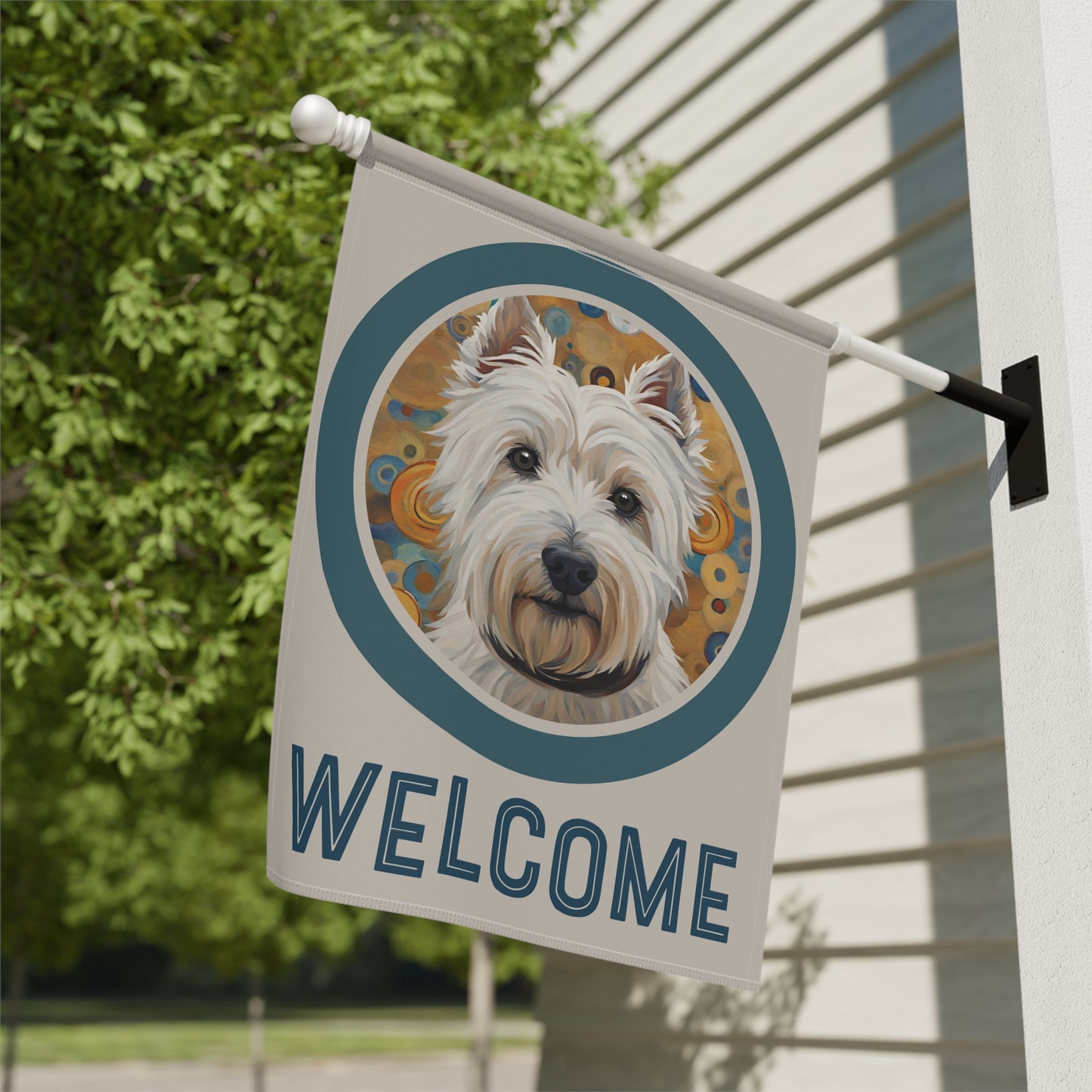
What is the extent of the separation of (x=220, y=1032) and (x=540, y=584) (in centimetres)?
3068

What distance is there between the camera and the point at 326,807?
7.55 ft

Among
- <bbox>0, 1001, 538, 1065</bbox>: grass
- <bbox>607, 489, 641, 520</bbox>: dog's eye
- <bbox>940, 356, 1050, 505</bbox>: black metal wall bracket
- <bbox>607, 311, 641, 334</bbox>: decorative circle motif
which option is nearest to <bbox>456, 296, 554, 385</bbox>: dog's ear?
<bbox>607, 311, 641, 334</bbox>: decorative circle motif

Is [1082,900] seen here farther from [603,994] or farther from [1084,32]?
[603,994]

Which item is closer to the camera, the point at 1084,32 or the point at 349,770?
the point at 349,770

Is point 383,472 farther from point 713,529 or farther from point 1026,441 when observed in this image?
point 1026,441

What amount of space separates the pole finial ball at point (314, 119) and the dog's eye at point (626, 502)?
951 millimetres

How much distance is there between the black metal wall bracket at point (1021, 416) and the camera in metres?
2.84

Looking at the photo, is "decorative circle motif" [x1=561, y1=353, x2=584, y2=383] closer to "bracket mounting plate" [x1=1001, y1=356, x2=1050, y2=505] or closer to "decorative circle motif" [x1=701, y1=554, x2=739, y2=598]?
"decorative circle motif" [x1=701, y1=554, x2=739, y2=598]

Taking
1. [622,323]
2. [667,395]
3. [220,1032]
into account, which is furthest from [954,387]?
[220,1032]

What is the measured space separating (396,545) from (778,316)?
3.55ft

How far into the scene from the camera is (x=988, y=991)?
438 cm

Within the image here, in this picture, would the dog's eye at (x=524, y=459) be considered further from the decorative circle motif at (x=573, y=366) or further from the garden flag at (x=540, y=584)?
the decorative circle motif at (x=573, y=366)

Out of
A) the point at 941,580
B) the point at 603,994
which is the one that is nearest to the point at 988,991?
the point at 941,580

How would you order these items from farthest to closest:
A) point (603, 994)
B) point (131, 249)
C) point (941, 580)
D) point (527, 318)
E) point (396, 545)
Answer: point (603, 994) → point (131, 249) → point (941, 580) → point (527, 318) → point (396, 545)
